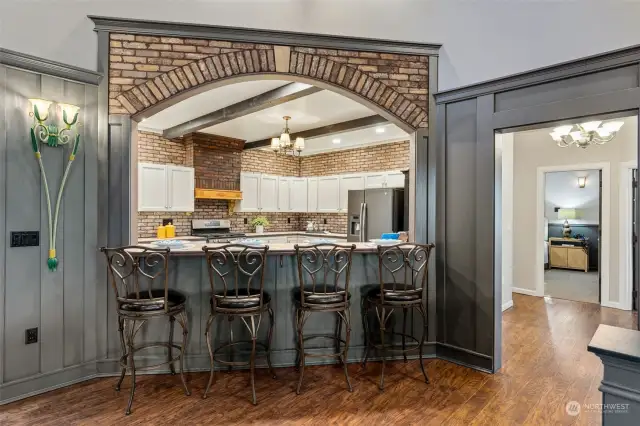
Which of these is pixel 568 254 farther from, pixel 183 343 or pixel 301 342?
pixel 183 343

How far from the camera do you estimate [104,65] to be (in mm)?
2934

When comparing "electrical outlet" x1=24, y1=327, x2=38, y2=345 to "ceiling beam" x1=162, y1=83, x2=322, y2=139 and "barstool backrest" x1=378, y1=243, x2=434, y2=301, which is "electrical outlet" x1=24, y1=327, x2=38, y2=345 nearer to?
"barstool backrest" x1=378, y1=243, x2=434, y2=301

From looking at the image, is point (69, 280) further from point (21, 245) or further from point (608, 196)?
point (608, 196)

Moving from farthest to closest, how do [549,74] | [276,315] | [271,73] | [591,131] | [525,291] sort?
[525,291] → [591,131] → [271,73] → [276,315] → [549,74]

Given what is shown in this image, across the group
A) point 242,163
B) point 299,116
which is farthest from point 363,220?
point 242,163

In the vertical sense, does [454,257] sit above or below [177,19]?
below

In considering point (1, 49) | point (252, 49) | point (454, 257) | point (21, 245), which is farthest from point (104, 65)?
point (454, 257)

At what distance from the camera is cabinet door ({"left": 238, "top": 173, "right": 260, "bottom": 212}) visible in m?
7.50

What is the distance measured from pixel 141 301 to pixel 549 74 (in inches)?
138

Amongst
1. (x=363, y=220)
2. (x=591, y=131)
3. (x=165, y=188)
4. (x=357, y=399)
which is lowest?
(x=357, y=399)

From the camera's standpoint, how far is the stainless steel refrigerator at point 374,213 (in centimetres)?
607

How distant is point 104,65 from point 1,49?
641 mm

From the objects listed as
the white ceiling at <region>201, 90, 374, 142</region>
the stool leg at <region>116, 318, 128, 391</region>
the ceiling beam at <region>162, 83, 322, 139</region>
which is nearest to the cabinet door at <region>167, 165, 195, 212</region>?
the ceiling beam at <region>162, 83, 322, 139</region>

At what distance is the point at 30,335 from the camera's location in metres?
2.64
